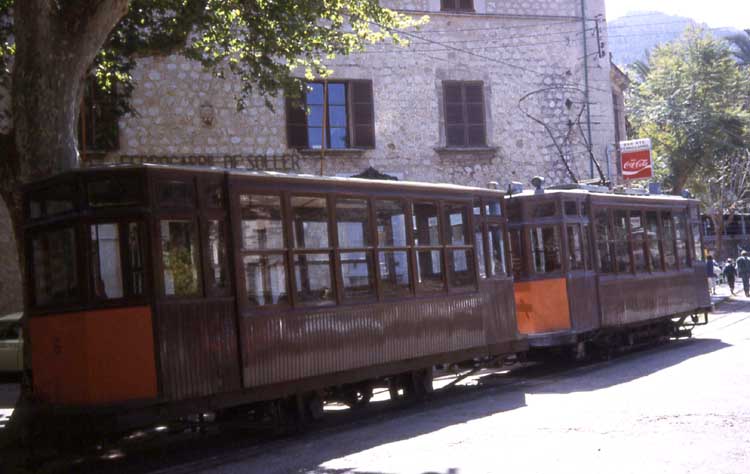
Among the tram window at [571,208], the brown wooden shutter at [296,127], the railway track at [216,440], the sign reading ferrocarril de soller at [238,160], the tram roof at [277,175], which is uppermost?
the brown wooden shutter at [296,127]

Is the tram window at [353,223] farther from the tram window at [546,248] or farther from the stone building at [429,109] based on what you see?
the stone building at [429,109]

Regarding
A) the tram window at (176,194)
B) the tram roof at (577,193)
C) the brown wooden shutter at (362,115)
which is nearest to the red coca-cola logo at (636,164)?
the brown wooden shutter at (362,115)

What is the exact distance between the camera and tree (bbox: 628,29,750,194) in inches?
1276

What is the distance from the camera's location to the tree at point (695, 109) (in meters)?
32.4

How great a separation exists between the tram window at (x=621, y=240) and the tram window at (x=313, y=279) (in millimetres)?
7386

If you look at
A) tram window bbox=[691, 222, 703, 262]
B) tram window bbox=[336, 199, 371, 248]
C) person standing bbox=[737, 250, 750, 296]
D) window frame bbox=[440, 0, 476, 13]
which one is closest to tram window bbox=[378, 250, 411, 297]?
tram window bbox=[336, 199, 371, 248]

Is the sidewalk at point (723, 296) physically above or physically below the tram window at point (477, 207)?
below

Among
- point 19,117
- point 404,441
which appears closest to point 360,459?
point 404,441

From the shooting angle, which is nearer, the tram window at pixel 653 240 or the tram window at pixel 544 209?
the tram window at pixel 544 209

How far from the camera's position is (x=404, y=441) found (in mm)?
8734

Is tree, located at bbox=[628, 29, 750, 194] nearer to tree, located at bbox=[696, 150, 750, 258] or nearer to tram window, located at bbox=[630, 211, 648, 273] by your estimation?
tree, located at bbox=[696, 150, 750, 258]

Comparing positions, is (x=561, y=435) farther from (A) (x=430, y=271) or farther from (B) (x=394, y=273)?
(A) (x=430, y=271)

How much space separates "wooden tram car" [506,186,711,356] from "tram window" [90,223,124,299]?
7.20m

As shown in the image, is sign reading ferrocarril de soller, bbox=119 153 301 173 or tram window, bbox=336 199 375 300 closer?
tram window, bbox=336 199 375 300
